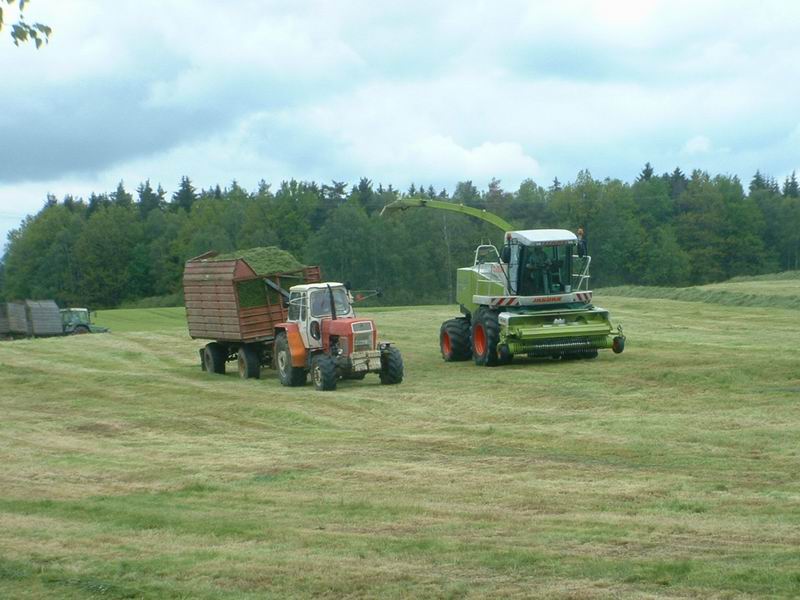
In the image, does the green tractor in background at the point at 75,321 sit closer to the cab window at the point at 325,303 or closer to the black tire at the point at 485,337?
the black tire at the point at 485,337

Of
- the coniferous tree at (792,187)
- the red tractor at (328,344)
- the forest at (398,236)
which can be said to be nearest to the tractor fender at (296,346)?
the red tractor at (328,344)

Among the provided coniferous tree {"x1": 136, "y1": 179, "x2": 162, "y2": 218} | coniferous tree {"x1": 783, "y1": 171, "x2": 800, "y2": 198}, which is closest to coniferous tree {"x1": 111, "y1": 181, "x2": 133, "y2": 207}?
coniferous tree {"x1": 136, "y1": 179, "x2": 162, "y2": 218}

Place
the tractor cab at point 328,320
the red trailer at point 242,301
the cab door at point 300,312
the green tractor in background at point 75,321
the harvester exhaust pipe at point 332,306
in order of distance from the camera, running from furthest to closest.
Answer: the green tractor in background at point 75,321 < the red trailer at point 242,301 < the cab door at point 300,312 < the harvester exhaust pipe at point 332,306 < the tractor cab at point 328,320

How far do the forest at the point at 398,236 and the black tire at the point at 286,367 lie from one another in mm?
46632

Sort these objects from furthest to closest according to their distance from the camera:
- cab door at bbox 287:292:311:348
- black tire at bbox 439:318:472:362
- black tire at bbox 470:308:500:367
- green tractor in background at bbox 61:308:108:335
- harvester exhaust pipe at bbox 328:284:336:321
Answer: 1. green tractor in background at bbox 61:308:108:335
2. black tire at bbox 439:318:472:362
3. black tire at bbox 470:308:500:367
4. cab door at bbox 287:292:311:348
5. harvester exhaust pipe at bbox 328:284:336:321

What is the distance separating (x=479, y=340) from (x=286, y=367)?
4.17 meters

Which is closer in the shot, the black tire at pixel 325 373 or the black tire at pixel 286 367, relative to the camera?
the black tire at pixel 325 373

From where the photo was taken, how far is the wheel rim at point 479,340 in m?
23.7

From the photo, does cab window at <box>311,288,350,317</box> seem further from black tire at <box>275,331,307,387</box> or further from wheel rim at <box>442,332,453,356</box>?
wheel rim at <box>442,332,453,356</box>

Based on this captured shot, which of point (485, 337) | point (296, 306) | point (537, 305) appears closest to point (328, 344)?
point (296, 306)

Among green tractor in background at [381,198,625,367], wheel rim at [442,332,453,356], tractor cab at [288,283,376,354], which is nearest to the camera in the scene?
tractor cab at [288,283,376,354]

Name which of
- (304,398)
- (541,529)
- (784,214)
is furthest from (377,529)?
(784,214)

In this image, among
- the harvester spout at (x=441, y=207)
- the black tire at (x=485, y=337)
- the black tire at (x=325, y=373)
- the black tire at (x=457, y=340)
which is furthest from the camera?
the harvester spout at (x=441, y=207)

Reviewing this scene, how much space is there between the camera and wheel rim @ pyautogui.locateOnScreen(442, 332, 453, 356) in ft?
83.0
